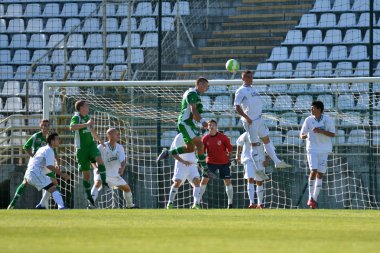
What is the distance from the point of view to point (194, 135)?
705 inches

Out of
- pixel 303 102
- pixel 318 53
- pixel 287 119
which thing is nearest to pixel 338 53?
pixel 318 53

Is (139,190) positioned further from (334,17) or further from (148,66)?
(334,17)

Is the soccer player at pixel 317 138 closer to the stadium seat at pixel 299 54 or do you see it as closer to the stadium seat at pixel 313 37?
the stadium seat at pixel 299 54

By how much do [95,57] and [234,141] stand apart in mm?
6414

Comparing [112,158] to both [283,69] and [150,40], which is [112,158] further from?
[150,40]

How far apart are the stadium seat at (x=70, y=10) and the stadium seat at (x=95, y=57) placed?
80.6 inches

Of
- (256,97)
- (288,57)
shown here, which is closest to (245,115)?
(256,97)

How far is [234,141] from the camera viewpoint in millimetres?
24016

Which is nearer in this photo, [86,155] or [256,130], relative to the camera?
[256,130]

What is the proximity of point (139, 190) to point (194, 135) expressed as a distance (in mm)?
5553

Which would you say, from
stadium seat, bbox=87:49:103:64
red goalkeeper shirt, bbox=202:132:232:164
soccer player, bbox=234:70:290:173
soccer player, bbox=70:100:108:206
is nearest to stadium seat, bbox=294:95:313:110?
red goalkeeper shirt, bbox=202:132:232:164

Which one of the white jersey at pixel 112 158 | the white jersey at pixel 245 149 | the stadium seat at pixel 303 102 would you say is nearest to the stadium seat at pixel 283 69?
the stadium seat at pixel 303 102

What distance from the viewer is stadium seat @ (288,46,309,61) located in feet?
89.7

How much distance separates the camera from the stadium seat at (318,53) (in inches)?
1069
